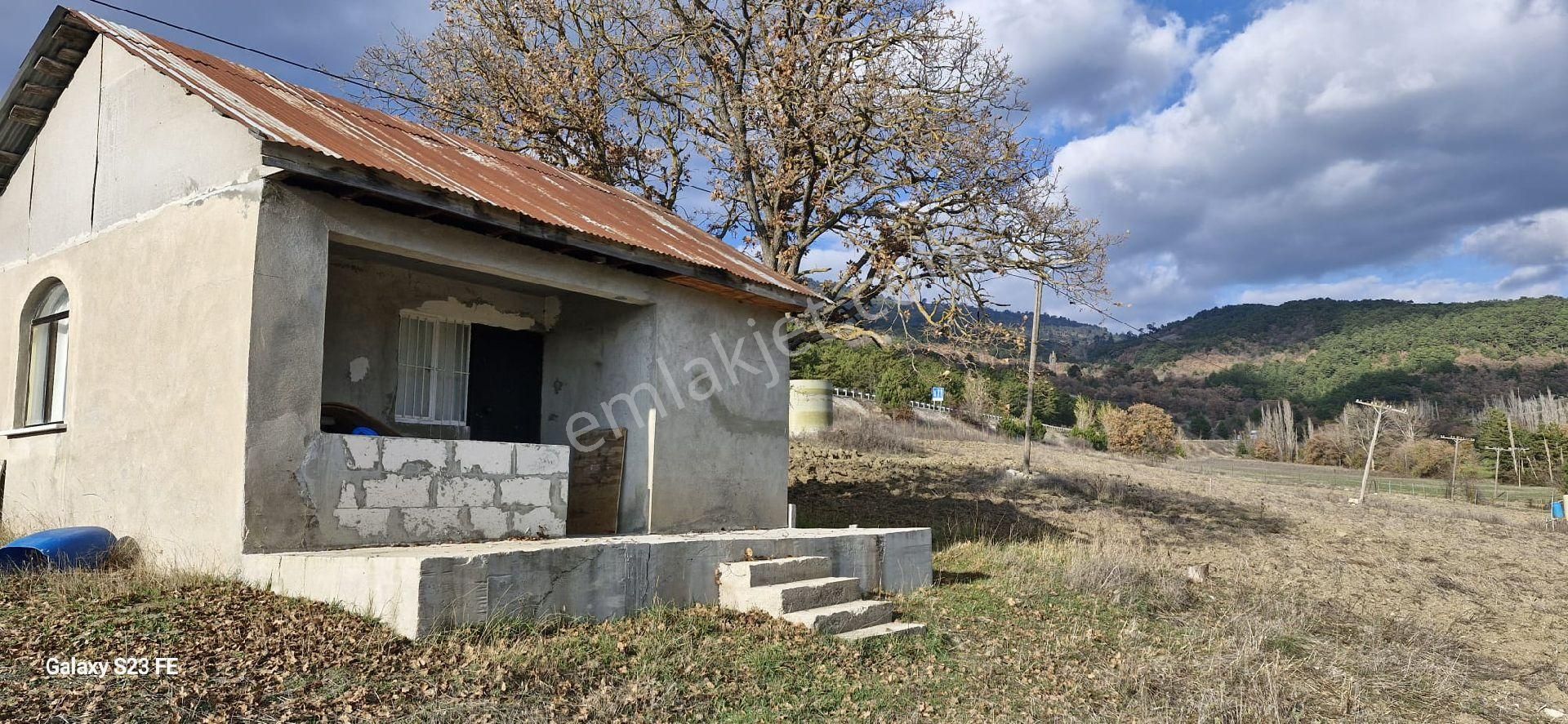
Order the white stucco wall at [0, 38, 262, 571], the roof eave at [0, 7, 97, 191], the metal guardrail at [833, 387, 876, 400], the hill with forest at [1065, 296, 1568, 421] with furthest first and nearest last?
the hill with forest at [1065, 296, 1568, 421] → the metal guardrail at [833, 387, 876, 400] → the roof eave at [0, 7, 97, 191] → the white stucco wall at [0, 38, 262, 571]

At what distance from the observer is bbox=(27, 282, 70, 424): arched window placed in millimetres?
9672

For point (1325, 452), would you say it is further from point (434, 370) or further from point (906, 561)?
point (434, 370)

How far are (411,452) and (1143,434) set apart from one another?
3833 centimetres

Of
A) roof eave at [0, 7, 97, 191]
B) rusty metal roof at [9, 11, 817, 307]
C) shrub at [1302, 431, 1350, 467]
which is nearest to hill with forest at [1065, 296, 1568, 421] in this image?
shrub at [1302, 431, 1350, 467]

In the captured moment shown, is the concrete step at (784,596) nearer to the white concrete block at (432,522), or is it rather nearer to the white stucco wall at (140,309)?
the white concrete block at (432,522)

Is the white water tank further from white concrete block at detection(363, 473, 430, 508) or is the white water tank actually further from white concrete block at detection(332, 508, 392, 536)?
white concrete block at detection(332, 508, 392, 536)

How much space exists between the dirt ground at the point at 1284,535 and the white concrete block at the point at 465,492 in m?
7.44

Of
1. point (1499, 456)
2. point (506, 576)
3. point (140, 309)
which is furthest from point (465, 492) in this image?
point (1499, 456)

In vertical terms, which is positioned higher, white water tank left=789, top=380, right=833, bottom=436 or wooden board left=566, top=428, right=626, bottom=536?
white water tank left=789, top=380, right=833, bottom=436

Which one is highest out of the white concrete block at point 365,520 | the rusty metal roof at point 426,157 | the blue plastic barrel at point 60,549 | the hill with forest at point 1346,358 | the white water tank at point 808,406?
the hill with forest at point 1346,358

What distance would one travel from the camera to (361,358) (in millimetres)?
9742

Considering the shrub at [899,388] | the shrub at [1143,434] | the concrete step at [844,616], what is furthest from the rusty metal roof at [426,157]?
the shrub at [1143,434]

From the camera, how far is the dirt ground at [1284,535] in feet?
44.4

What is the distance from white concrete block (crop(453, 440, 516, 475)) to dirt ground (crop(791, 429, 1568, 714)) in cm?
733
